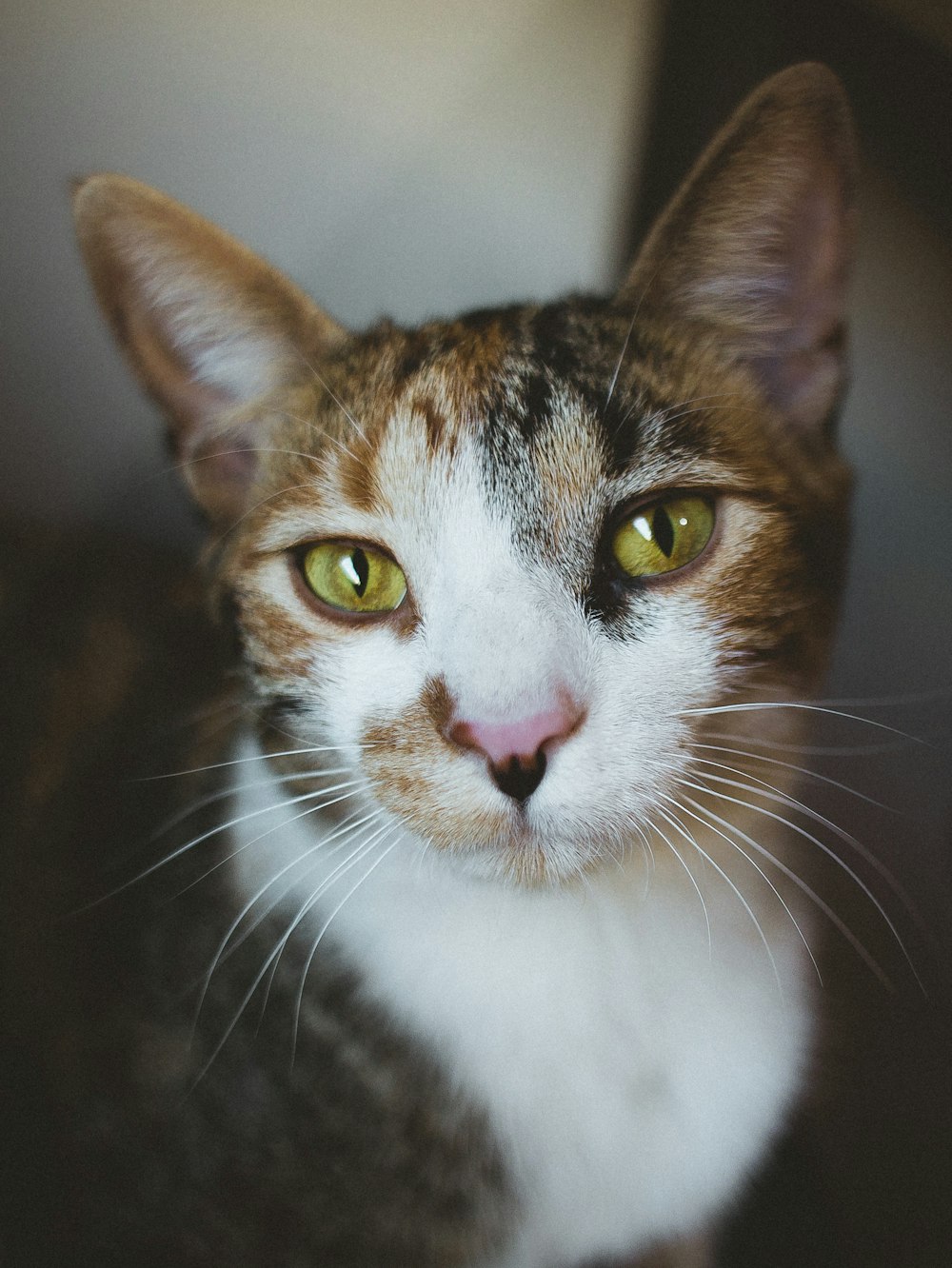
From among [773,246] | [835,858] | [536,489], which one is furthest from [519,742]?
[773,246]

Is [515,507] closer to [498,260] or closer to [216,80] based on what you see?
[498,260]

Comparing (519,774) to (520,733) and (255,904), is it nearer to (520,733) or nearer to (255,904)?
(520,733)

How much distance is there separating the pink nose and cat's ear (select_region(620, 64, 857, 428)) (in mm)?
274

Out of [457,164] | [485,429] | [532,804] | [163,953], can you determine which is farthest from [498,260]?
[163,953]

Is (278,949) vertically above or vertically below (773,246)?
below

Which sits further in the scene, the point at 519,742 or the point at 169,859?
the point at 169,859

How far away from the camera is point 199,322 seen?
0.54 m

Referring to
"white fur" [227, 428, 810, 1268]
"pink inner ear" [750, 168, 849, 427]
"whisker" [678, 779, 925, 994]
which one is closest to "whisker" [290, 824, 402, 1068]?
"white fur" [227, 428, 810, 1268]

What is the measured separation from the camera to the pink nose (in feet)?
1.36

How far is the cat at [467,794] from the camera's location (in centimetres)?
46

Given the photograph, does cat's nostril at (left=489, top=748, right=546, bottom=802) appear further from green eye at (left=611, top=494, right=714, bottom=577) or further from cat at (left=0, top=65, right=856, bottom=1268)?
green eye at (left=611, top=494, right=714, bottom=577)

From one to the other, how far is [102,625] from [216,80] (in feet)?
1.54

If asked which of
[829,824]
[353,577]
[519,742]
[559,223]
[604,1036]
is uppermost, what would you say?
[559,223]

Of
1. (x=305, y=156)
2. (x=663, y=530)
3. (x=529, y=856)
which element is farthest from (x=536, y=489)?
(x=305, y=156)
